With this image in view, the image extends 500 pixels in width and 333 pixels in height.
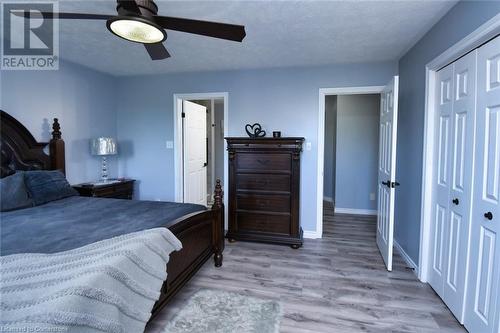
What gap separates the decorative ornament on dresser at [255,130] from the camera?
3662mm

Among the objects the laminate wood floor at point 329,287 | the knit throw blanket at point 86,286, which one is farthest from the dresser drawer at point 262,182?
the knit throw blanket at point 86,286

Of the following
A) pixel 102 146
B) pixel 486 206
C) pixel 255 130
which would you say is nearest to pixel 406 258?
pixel 486 206

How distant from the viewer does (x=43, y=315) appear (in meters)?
0.97

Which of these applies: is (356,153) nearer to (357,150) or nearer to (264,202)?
(357,150)

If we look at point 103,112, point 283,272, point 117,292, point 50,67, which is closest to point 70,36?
point 50,67

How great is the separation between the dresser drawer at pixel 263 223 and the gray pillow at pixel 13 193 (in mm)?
2301

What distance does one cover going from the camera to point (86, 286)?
115 cm

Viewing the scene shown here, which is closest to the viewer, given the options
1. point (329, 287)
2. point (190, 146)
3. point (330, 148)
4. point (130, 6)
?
point (130, 6)

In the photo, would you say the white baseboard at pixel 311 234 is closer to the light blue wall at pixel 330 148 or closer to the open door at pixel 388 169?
the open door at pixel 388 169

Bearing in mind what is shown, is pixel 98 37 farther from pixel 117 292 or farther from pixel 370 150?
pixel 370 150

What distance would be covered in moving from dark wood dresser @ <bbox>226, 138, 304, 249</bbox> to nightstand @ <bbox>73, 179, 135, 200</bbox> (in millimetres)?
1692

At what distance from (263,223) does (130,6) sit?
2738mm

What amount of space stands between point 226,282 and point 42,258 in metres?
1.58

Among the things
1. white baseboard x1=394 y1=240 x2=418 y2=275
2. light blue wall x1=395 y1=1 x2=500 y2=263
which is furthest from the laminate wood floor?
light blue wall x1=395 y1=1 x2=500 y2=263
